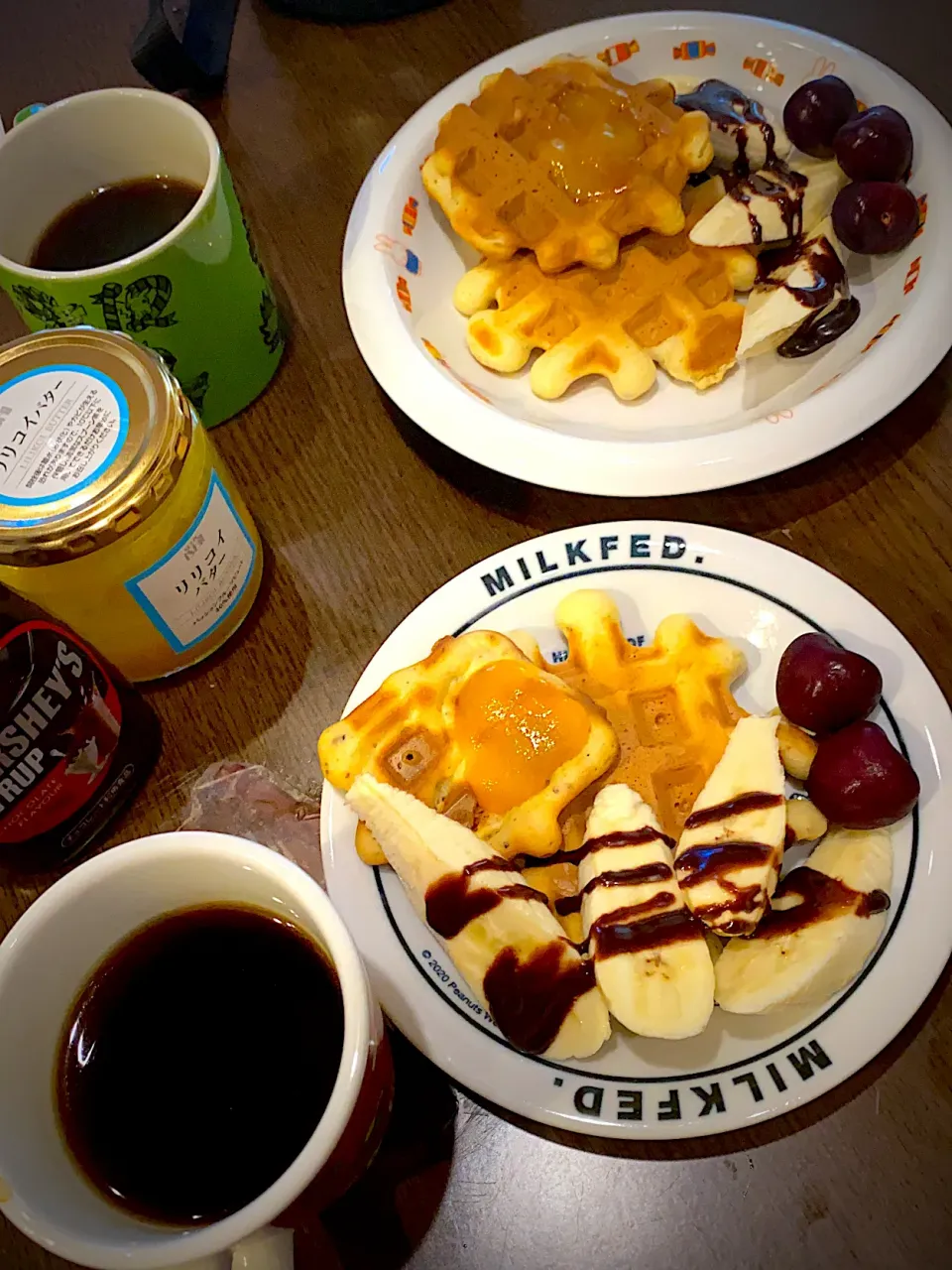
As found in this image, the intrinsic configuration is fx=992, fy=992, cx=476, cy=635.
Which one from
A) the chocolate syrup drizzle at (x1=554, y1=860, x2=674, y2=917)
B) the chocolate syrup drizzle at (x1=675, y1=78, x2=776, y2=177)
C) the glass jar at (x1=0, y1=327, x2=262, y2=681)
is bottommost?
the chocolate syrup drizzle at (x1=554, y1=860, x2=674, y2=917)

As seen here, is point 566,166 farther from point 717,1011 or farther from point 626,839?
point 717,1011

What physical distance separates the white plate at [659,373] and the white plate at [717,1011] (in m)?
0.09

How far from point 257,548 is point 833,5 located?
1148mm

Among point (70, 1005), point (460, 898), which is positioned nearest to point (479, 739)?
point (460, 898)

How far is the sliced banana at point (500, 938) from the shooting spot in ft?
2.42

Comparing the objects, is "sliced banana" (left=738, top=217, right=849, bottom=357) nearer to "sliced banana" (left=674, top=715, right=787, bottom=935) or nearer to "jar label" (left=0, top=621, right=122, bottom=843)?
"sliced banana" (left=674, top=715, right=787, bottom=935)

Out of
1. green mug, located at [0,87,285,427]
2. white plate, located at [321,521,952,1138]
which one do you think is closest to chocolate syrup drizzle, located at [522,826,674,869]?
white plate, located at [321,521,952,1138]

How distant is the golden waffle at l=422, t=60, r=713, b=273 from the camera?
1129mm

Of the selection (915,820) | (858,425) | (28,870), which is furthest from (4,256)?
(915,820)

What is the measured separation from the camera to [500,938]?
0.75 metres

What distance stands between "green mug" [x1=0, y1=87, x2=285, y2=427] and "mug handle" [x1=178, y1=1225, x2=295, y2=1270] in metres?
0.78

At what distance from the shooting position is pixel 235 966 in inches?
27.9

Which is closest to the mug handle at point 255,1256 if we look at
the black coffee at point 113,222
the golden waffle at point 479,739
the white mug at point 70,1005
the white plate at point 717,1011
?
the white mug at point 70,1005

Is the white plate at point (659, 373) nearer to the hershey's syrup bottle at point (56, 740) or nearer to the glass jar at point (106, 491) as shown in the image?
the glass jar at point (106, 491)
